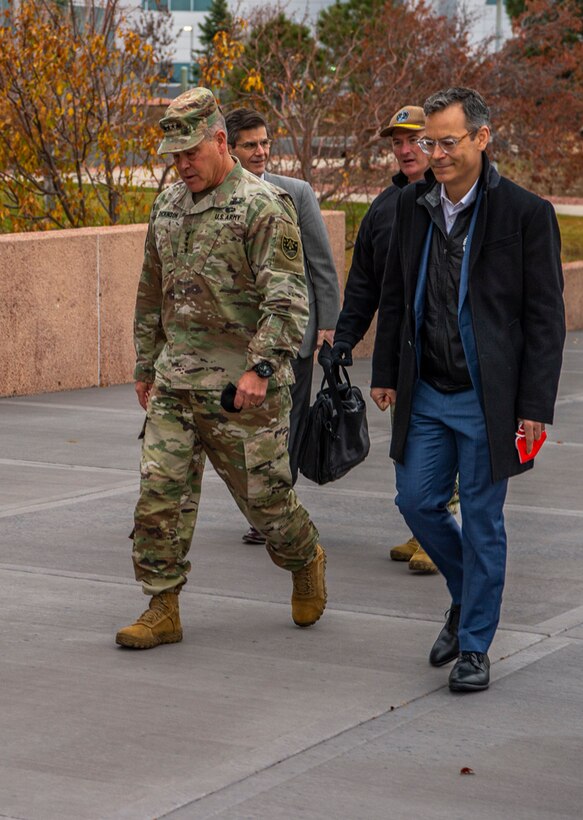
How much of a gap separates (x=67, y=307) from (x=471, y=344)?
731 cm

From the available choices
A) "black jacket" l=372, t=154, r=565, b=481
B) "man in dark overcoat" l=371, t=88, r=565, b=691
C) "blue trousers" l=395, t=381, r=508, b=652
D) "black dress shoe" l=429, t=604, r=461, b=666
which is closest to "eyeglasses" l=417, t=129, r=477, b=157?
"man in dark overcoat" l=371, t=88, r=565, b=691

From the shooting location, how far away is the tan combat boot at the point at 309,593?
6.03m

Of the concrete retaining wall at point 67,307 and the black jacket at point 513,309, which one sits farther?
the concrete retaining wall at point 67,307

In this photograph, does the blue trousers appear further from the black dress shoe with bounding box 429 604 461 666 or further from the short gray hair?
the short gray hair

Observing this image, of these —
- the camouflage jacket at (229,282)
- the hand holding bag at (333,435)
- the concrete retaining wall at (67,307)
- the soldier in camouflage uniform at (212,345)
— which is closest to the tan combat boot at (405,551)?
the hand holding bag at (333,435)

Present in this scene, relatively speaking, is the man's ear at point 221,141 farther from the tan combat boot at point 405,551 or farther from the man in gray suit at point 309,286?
the tan combat boot at point 405,551

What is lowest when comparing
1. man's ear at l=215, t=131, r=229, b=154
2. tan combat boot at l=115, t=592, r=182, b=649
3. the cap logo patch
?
tan combat boot at l=115, t=592, r=182, b=649

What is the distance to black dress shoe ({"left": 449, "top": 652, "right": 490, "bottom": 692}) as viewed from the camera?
5285 millimetres

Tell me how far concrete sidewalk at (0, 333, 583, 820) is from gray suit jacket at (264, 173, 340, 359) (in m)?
0.99

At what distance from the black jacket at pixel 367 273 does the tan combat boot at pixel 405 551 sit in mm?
1021

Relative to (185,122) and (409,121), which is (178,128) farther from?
(409,121)

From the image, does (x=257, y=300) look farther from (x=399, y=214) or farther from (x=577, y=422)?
(x=577, y=422)

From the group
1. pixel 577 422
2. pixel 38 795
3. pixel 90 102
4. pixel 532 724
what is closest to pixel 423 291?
pixel 532 724

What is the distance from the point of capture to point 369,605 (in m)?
6.46
